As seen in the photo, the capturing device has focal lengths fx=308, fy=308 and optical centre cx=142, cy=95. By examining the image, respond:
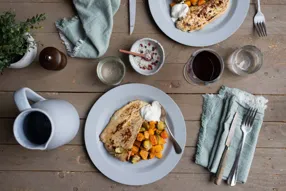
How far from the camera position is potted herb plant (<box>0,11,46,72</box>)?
96cm

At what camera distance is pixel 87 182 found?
3.88ft

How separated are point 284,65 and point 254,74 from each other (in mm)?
124

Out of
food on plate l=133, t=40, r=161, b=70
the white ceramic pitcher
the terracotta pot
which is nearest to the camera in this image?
the white ceramic pitcher

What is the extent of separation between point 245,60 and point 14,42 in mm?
833

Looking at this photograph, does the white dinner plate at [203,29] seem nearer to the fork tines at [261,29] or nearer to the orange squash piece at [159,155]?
the fork tines at [261,29]

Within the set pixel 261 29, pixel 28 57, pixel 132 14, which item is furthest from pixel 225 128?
pixel 28 57

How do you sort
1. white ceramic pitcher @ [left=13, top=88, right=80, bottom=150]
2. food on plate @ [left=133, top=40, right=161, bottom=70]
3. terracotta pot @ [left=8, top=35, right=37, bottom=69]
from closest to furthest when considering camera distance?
1. white ceramic pitcher @ [left=13, top=88, right=80, bottom=150]
2. terracotta pot @ [left=8, top=35, right=37, bottom=69]
3. food on plate @ [left=133, top=40, right=161, bottom=70]

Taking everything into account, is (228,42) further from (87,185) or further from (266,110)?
(87,185)

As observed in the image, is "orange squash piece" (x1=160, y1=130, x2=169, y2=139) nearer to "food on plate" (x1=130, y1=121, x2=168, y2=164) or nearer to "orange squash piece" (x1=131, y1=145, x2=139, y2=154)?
"food on plate" (x1=130, y1=121, x2=168, y2=164)

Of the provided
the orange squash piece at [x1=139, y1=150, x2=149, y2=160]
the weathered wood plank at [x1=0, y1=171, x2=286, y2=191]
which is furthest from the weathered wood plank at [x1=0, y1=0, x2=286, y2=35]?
the weathered wood plank at [x1=0, y1=171, x2=286, y2=191]

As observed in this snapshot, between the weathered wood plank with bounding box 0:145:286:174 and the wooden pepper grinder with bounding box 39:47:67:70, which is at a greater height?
the wooden pepper grinder with bounding box 39:47:67:70

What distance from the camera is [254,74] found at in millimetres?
1192

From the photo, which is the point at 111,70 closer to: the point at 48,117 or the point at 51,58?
the point at 51,58

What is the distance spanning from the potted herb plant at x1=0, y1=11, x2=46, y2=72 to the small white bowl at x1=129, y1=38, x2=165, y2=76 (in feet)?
1.15
